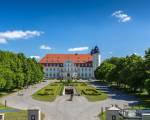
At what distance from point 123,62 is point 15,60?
29.4 meters

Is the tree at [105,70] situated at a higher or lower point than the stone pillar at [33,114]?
higher

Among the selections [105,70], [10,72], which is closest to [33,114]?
[10,72]

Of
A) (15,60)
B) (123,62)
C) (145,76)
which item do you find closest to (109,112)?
(145,76)

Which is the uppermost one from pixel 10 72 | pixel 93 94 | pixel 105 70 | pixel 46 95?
pixel 105 70

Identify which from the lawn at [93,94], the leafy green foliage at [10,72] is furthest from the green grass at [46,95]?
the lawn at [93,94]

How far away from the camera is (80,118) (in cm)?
3766

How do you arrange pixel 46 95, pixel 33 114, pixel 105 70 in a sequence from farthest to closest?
pixel 105 70
pixel 46 95
pixel 33 114

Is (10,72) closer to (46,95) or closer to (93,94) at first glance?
(46,95)

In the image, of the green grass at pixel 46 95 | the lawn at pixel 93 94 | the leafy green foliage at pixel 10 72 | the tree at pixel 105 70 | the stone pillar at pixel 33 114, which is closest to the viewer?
the stone pillar at pixel 33 114

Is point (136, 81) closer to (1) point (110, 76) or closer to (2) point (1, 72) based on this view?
(2) point (1, 72)

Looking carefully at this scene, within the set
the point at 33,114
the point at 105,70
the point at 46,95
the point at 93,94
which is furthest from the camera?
the point at 105,70

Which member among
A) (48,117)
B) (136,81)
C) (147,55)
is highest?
(147,55)

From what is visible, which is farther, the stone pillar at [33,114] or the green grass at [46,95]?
the green grass at [46,95]

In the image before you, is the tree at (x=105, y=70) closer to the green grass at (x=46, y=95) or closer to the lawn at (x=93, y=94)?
the lawn at (x=93, y=94)
